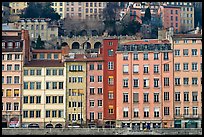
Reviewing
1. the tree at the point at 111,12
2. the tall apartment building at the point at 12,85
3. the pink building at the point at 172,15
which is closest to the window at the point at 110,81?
the tall apartment building at the point at 12,85

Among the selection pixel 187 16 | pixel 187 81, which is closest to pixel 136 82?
pixel 187 81

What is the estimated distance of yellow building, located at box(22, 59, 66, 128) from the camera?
44688mm

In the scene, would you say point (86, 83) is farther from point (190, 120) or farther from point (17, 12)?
point (17, 12)

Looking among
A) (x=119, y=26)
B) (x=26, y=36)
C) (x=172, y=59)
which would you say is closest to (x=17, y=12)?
(x=119, y=26)

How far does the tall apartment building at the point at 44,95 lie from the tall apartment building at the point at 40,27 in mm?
32558

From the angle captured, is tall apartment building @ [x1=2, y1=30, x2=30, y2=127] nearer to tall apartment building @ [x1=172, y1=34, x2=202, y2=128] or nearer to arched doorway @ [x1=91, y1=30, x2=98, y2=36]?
tall apartment building @ [x1=172, y1=34, x2=202, y2=128]

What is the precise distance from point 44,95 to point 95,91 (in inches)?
143

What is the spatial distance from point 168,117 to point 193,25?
4843 cm

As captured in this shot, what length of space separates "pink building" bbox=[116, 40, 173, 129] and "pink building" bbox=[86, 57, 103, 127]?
4.12 feet

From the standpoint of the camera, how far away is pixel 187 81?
4434cm

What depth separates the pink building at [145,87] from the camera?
145 feet

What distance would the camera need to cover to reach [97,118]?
147ft

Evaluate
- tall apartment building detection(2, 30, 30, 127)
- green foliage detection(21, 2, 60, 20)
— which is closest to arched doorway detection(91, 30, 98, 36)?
green foliage detection(21, 2, 60, 20)

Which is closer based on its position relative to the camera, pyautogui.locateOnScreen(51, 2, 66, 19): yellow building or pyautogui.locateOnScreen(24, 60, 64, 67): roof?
pyautogui.locateOnScreen(24, 60, 64, 67): roof
